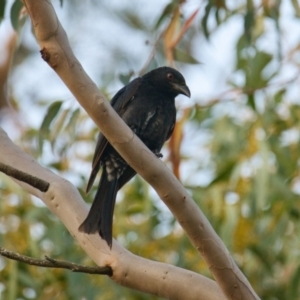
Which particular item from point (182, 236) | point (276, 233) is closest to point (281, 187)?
point (276, 233)

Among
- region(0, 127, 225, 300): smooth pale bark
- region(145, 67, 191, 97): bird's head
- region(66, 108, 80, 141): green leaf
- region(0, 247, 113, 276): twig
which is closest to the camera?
region(0, 247, 113, 276): twig

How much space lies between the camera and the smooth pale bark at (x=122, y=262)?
2.74 m

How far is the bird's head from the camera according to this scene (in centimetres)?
428

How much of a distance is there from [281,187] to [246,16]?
113 centimetres

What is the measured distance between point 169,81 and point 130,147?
6.08ft

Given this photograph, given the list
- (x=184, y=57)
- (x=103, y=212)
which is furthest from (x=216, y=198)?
(x=103, y=212)

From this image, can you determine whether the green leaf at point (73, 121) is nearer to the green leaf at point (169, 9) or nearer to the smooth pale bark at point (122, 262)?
the green leaf at point (169, 9)

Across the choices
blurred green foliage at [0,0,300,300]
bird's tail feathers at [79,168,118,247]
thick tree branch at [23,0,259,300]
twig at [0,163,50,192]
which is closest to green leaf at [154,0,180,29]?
blurred green foliage at [0,0,300,300]

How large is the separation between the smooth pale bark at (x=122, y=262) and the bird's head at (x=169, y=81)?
1.33 meters

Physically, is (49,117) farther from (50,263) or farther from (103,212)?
(50,263)

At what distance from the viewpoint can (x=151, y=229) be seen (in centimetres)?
526

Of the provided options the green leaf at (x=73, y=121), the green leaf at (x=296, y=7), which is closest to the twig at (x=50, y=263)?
the green leaf at (x=73, y=121)

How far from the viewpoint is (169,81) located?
14.2 feet

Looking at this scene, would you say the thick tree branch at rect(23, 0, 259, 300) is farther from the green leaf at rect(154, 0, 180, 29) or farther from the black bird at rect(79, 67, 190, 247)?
the green leaf at rect(154, 0, 180, 29)
